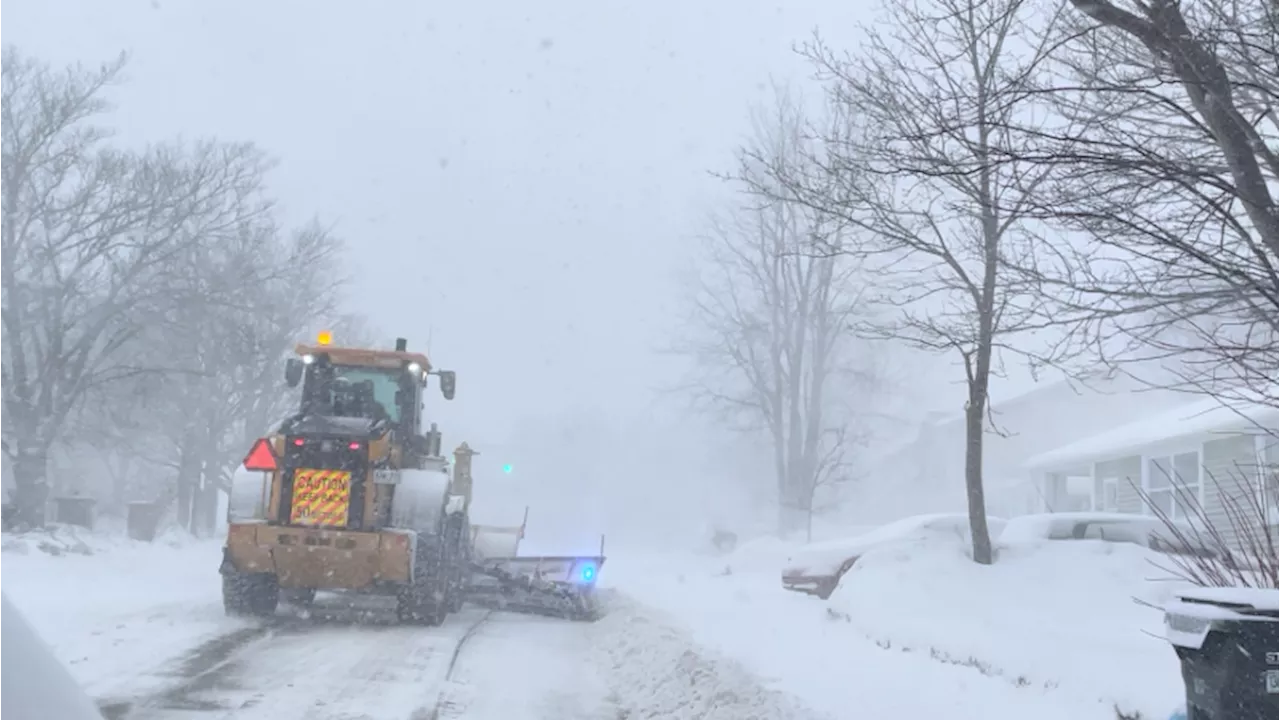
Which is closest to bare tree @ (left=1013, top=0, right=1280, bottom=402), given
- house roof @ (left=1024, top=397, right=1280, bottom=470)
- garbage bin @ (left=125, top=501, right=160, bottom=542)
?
house roof @ (left=1024, top=397, right=1280, bottom=470)

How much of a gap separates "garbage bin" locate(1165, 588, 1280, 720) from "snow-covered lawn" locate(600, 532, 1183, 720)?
2.70 metres

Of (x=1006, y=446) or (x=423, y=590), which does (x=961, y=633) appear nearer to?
(x=423, y=590)

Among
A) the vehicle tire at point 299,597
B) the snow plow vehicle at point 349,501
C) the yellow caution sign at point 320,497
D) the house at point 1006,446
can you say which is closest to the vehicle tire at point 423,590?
the snow plow vehicle at point 349,501

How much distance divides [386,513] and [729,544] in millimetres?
33239

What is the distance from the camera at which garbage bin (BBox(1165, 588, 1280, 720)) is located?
191 inches

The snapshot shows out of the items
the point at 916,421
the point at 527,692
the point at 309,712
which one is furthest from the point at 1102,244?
the point at 916,421

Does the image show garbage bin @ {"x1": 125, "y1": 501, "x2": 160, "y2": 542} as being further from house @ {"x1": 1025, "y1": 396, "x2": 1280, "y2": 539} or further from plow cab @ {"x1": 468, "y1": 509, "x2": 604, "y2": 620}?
house @ {"x1": 1025, "y1": 396, "x2": 1280, "y2": 539}

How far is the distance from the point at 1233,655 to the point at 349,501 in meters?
10.3

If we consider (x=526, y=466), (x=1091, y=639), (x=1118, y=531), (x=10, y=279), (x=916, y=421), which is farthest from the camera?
(x=526, y=466)

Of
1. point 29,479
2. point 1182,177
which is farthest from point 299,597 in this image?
point 29,479

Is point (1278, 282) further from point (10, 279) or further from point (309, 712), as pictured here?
point (10, 279)

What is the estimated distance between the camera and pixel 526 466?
108688mm

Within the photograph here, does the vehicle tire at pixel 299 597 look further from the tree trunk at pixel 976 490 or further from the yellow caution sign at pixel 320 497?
the tree trunk at pixel 976 490

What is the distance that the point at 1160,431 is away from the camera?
95.9ft
